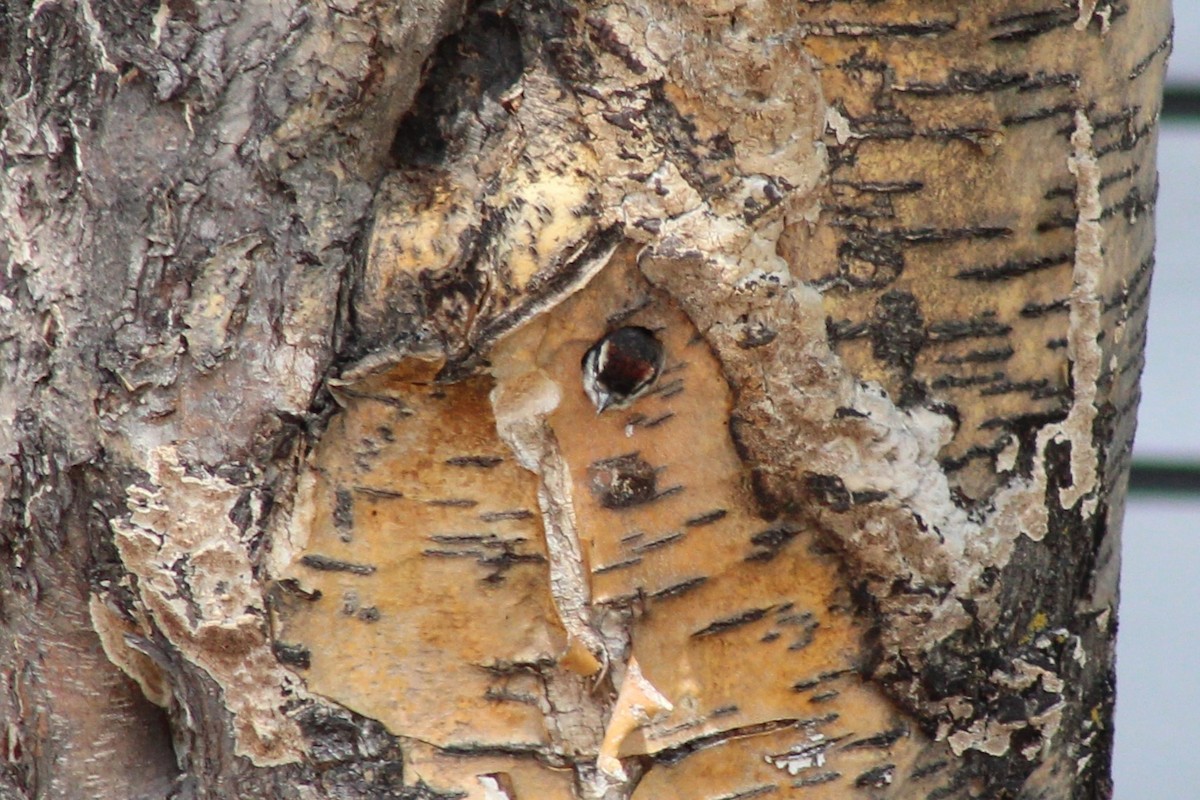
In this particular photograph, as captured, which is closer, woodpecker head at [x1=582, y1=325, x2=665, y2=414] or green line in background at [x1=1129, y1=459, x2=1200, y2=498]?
woodpecker head at [x1=582, y1=325, x2=665, y2=414]

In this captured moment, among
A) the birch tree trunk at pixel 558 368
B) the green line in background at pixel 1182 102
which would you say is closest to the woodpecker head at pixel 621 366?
the birch tree trunk at pixel 558 368

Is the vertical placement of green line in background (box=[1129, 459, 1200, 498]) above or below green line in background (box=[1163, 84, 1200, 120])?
below

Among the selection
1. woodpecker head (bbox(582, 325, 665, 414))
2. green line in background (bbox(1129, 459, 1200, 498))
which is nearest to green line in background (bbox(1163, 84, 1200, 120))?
green line in background (bbox(1129, 459, 1200, 498))

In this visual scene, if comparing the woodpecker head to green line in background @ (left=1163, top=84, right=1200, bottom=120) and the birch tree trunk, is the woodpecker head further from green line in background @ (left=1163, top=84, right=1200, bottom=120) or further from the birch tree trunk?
green line in background @ (left=1163, top=84, right=1200, bottom=120)

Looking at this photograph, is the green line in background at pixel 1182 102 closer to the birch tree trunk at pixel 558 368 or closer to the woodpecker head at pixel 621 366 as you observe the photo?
the birch tree trunk at pixel 558 368

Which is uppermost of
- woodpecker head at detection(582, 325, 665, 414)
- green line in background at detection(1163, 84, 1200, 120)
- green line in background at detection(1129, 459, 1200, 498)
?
green line in background at detection(1163, 84, 1200, 120)

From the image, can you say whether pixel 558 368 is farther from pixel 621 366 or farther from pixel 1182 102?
pixel 1182 102

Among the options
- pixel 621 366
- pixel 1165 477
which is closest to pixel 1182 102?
pixel 1165 477

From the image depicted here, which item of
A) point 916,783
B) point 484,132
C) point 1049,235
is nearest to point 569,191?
point 484,132
